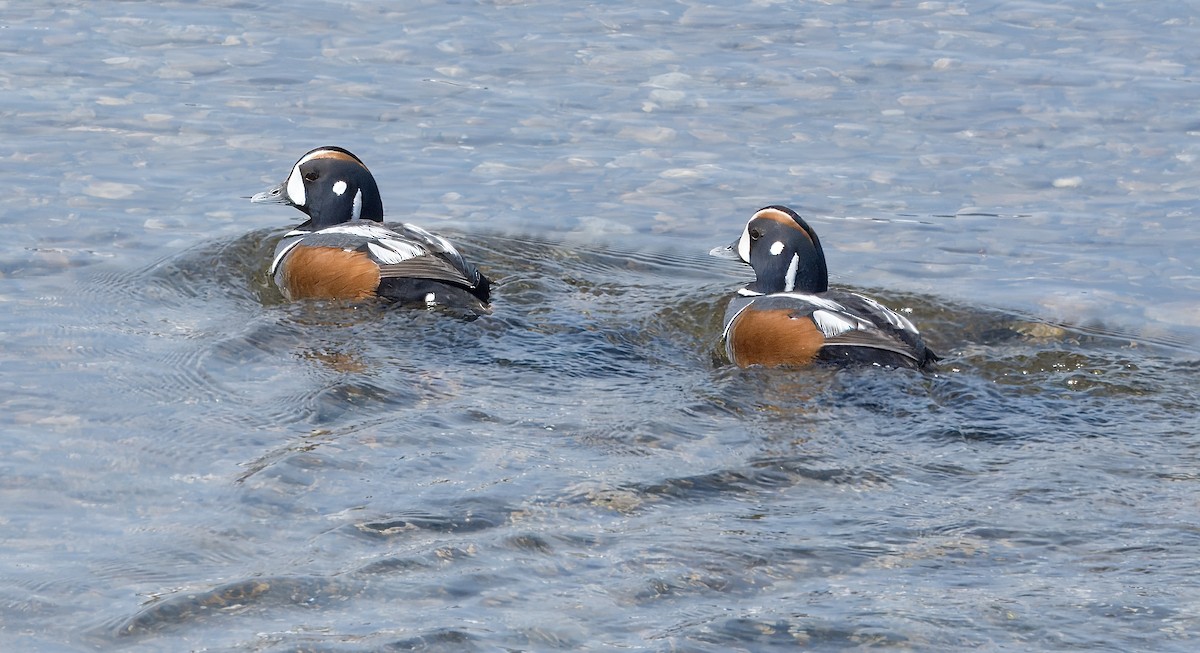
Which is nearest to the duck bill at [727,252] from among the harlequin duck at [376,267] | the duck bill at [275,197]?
the harlequin duck at [376,267]

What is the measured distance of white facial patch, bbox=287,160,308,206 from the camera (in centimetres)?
1120

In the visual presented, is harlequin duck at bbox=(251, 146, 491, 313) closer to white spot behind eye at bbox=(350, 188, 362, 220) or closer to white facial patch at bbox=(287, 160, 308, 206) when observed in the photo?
white spot behind eye at bbox=(350, 188, 362, 220)

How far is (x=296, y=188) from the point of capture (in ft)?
36.9

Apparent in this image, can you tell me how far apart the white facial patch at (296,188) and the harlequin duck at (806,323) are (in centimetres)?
350

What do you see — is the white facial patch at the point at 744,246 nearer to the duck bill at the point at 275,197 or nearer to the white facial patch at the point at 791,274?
the white facial patch at the point at 791,274

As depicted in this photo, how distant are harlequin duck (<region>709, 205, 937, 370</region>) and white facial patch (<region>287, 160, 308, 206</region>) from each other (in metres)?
Result: 3.50

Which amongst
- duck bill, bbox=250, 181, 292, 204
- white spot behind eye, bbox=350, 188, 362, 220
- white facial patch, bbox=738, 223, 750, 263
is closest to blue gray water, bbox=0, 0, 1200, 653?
duck bill, bbox=250, 181, 292, 204

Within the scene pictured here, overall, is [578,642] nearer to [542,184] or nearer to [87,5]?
[542,184]

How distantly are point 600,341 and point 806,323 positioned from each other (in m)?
1.32

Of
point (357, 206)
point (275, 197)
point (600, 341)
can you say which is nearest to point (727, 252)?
point (600, 341)

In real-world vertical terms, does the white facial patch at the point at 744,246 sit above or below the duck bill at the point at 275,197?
below

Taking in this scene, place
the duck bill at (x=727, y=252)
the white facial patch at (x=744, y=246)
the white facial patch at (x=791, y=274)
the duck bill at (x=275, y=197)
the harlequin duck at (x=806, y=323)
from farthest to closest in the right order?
the duck bill at (x=275, y=197) < the duck bill at (x=727, y=252) < the white facial patch at (x=744, y=246) < the white facial patch at (x=791, y=274) < the harlequin duck at (x=806, y=323)

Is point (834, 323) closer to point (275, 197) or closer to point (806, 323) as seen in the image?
point (806, 323)

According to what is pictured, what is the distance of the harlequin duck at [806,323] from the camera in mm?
9008
